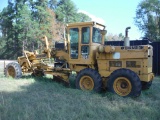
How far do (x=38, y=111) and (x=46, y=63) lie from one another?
5048mm

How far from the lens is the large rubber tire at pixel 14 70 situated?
400 inches

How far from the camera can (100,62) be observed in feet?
26.4

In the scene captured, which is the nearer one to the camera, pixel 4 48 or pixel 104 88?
pixel 104 88

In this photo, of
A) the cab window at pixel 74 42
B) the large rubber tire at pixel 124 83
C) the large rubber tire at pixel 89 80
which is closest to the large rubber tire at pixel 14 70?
the cab window at pixel 74 42

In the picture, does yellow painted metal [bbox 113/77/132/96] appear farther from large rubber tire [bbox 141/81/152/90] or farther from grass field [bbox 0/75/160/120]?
large rubber tire [bbox 141/81/152/90]

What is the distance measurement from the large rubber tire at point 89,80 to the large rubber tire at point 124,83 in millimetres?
402

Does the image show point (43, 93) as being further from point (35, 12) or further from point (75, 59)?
point (35, 12)

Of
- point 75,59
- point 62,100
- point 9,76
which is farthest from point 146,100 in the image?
point 9,76

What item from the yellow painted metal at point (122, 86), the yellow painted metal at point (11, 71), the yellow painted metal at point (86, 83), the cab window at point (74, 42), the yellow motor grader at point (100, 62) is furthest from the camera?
the yellow painted metal at point (11, 71)

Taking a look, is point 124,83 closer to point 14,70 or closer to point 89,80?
point 89,80

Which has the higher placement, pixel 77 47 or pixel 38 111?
pixel 77 47

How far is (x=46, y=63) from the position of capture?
10.0 meters

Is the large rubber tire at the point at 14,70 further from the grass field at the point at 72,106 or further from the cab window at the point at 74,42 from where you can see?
the cab window at the point at 74,42

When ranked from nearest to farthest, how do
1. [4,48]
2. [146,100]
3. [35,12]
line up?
[146,100]
[35,12]
[4,48]
